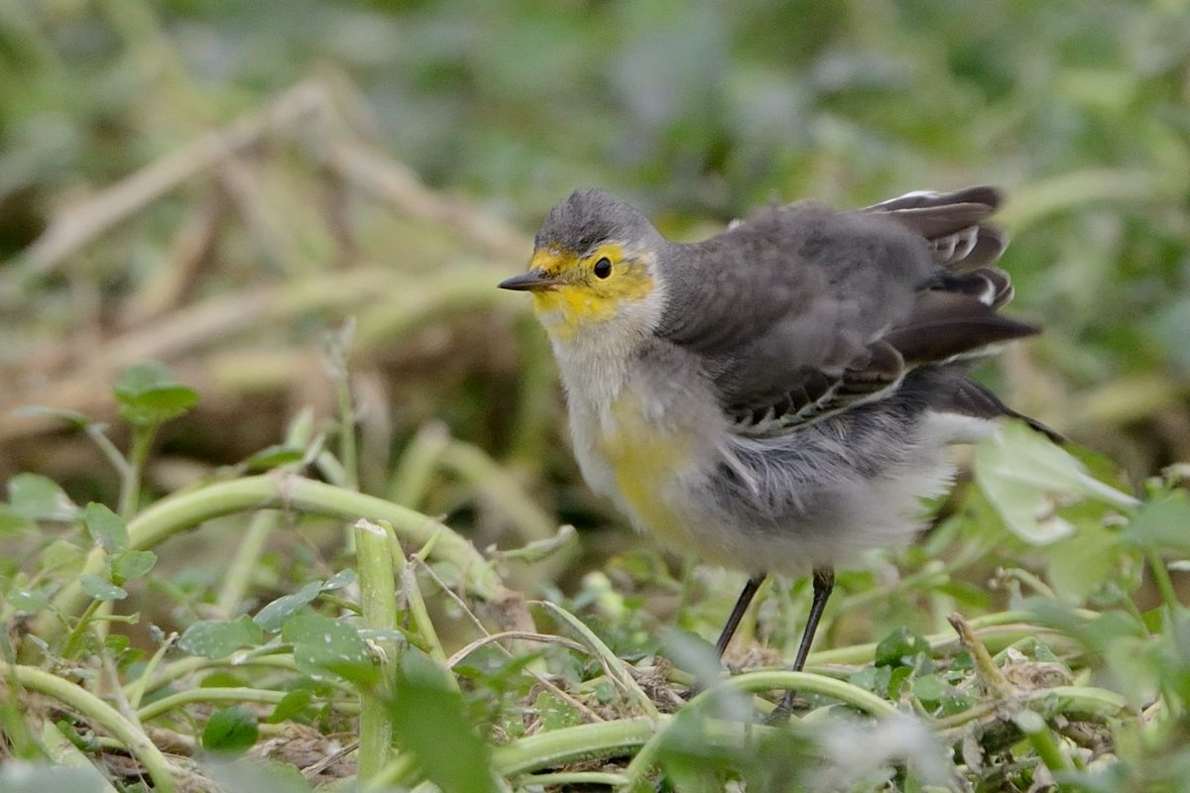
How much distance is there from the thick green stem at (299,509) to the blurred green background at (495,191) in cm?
183

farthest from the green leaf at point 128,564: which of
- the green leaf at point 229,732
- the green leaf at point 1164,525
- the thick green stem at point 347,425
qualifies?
the green leaf at point 1164,525

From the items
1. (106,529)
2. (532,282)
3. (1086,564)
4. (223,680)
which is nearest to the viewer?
(106,529)

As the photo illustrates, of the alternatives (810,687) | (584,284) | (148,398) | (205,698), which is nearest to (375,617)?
(205,698)

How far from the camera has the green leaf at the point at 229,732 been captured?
2395 mm

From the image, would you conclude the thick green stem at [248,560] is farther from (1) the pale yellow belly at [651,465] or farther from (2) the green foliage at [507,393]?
(1) the pale yellow belly at [651,465]

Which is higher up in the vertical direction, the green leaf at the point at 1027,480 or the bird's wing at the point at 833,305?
the bird's wing at the point at 833,305

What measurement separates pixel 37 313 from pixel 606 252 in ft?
8.45

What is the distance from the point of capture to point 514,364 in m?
5.30

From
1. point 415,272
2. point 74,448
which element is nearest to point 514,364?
point 415,272

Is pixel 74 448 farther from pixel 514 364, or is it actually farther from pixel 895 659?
pixel 895 659

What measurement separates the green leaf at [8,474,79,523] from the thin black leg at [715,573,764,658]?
1.13m

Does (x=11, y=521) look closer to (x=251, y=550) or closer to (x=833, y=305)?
(x=251, y=550)

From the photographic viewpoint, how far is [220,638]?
7.75ft

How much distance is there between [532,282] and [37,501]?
3.51 ft
